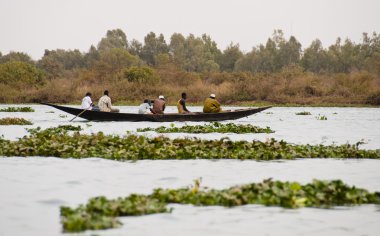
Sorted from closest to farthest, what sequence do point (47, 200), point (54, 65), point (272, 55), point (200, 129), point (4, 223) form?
point (4, 223) → point (47, 200) → point (200, 129) → point (54, 65) → point (272, 55)

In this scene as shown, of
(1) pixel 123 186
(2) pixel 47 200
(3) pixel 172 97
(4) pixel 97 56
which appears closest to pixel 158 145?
(1) pixel 123 186

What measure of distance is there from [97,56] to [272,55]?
3137 centimetres

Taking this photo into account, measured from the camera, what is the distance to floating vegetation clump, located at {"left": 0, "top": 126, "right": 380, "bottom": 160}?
14.6 m

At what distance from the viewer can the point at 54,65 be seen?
85438mm

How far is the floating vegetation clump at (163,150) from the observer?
14.6m

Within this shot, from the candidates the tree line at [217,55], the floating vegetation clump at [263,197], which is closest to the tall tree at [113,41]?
the tree line at [217,55]

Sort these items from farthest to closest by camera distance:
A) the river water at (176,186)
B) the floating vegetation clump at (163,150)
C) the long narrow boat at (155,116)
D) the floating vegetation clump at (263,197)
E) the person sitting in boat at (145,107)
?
the person sitting in boat at (145,107) → the long narrow boat at (155,116) → the floating vegetation clump at (163,150) → the floating vegetation clump at (263,197) → the river water at (176,186)

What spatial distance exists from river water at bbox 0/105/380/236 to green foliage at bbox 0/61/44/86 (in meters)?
43.3

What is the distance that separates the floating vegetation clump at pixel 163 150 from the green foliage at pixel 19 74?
137 ft

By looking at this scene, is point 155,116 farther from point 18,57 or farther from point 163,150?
point 18,57

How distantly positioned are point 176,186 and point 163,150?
12.5 feet

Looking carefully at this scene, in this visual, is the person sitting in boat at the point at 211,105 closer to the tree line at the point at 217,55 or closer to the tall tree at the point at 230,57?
the tree line at the point at 217,55

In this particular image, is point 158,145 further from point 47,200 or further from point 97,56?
point 97,56

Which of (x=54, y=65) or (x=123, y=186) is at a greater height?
(x=54, y=65)
